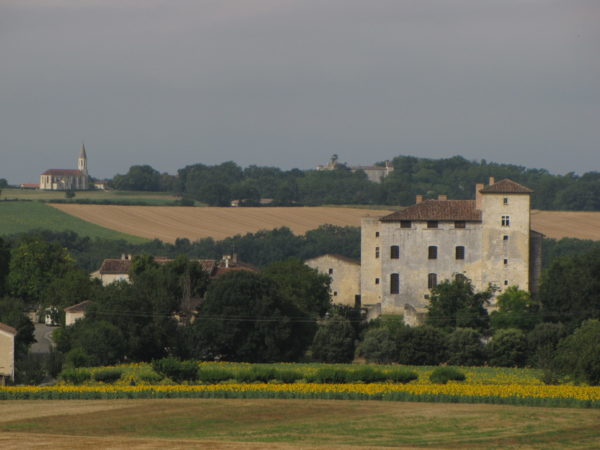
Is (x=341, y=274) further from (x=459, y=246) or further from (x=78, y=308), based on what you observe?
(x=78, y=308)

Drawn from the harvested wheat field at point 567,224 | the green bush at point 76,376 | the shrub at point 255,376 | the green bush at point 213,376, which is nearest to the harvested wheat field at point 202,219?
the harvested wheat field at point 567,224

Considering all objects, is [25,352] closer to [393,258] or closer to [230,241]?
[393,258]

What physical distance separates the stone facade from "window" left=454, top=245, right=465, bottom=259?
45.6ft

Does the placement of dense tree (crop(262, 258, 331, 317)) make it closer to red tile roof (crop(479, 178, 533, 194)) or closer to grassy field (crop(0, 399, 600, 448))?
red tile roof (crop(479, 178, 533, 194))

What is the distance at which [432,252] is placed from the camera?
97.1 meters

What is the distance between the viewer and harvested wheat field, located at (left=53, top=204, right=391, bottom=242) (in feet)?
524

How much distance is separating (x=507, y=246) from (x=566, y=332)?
14.4m

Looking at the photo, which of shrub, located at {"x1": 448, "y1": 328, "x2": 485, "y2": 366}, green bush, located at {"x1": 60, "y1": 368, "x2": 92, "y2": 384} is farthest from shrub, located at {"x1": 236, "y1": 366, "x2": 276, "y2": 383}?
shrub, located at {"x1": 448, "y1": 328, "x2": 485, "y2": 366}

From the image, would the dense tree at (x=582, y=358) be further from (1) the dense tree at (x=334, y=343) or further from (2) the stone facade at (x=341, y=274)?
(2) the stone facade at (x=341, y=274)

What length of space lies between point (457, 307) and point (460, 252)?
7688 millimetres

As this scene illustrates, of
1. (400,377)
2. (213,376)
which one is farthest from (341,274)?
(400,377)

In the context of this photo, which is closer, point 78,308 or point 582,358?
point 582,358

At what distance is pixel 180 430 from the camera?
43531 mm

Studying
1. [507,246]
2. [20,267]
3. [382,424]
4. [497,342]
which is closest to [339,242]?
[20,267]
